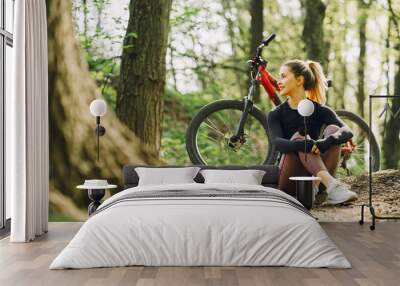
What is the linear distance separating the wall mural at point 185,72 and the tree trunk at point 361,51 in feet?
0.04

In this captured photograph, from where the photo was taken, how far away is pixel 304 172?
7.21m

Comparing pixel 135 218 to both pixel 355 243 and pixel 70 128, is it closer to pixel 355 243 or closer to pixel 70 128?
pixel 355 243

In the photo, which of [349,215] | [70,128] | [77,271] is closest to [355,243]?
[349,215]

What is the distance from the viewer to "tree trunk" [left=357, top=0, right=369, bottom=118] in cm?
738

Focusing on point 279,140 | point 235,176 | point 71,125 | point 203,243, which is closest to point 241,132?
point 279,140

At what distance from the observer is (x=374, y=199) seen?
735 centimetres

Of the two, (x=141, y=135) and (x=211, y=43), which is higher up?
(x=211, y=43)

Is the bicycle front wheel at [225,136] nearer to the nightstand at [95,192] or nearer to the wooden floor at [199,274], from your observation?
the nightstand at [95,192]

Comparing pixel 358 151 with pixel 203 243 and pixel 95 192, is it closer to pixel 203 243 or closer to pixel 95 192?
pixel 95 192

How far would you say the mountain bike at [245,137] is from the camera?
726 cm

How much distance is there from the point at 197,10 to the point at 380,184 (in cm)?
308

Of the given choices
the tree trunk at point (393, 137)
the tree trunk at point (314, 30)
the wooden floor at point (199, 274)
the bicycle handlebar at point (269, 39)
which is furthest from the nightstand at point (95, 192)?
the tree trunk at point (393, 137)

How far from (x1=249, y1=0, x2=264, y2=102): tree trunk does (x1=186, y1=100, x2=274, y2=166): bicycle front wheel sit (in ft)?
1.03

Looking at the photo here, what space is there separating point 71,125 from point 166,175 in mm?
1526
